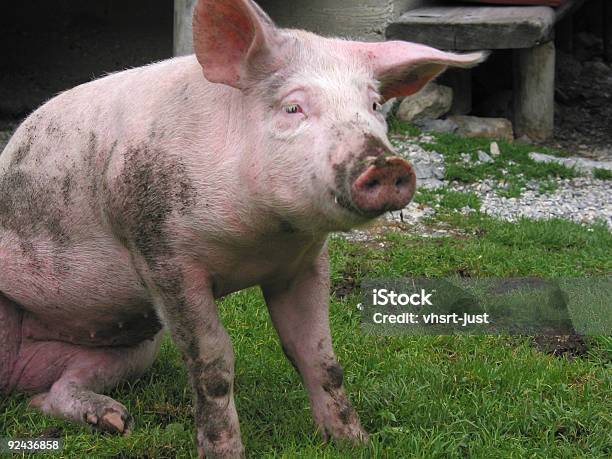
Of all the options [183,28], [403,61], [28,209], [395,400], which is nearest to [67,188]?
[28,209]

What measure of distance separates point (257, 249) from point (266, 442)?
0.84 metres

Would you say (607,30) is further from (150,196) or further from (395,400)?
(150,196)

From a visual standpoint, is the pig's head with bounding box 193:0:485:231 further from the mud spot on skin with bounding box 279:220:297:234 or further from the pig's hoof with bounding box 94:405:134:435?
the pig's hoof with bounding box 94:405:134:435

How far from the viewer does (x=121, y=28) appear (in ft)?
35.8

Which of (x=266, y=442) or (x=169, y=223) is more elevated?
(x=169, y=223)

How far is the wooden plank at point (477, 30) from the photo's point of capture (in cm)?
863

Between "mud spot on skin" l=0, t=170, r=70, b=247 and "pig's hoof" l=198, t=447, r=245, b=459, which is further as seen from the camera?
"mud spot on skin" l=0, t=170, r=70, b=247

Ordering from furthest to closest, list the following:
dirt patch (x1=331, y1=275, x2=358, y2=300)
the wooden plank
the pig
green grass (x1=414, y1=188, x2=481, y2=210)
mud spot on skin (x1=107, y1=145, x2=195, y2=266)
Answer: the wooden plank, green grass (x1=414, y1=188, x2=481, y2=210), dirt patch (x1=331, y1=275, x2=358, y2=300), mud spot on skin (x1=107, y1=145, x2=195, y2=266), the pig

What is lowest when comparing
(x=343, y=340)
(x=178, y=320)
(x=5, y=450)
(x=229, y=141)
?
(x=343, y=340)

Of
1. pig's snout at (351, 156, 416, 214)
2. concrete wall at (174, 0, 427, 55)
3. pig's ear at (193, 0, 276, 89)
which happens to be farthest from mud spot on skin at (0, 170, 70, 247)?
concrete wall at (174, 0, 427, 55)

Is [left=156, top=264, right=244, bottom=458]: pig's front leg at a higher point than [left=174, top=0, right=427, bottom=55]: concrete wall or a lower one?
higher

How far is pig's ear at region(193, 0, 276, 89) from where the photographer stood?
3.06 metres

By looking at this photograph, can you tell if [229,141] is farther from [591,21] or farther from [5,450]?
[591,21]

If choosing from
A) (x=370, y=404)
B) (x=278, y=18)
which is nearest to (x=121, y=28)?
(x=278, y=18)
